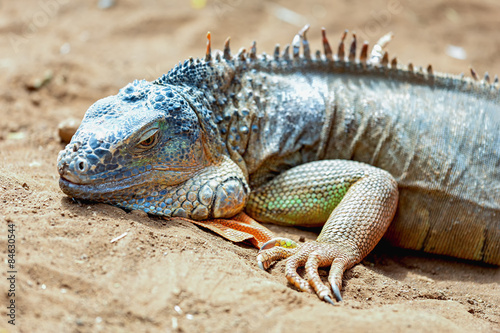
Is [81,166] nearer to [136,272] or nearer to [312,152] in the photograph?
[136,272]

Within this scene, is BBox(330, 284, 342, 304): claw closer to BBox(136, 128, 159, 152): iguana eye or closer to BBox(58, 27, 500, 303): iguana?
BBox(58, 27, 500, 303): iguana

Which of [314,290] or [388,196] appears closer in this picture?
[314,290]

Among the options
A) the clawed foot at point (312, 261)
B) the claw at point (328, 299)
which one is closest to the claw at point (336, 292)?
the clawed foot at point (312, 261)

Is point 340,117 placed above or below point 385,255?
above

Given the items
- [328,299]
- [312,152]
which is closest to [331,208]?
[312,152]

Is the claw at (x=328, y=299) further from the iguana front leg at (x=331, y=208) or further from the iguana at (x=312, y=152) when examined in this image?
the iguana at (x=312, y=152)

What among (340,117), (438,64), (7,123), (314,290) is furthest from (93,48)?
(314,290)

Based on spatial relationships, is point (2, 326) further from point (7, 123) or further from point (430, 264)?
point (7, 123)
